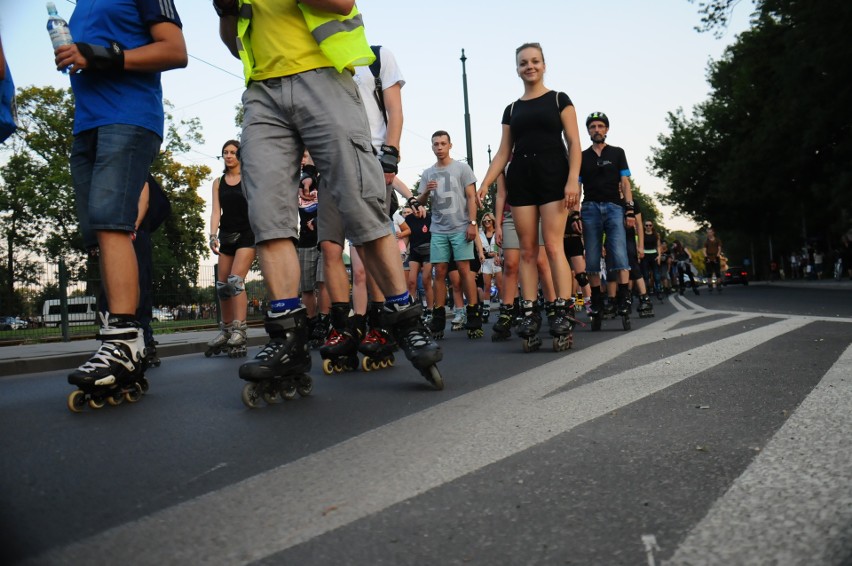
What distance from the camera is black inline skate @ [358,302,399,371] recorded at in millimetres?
5254

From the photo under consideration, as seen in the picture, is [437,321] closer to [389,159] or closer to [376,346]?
[376,346]

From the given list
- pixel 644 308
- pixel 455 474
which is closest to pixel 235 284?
pixel 455 474

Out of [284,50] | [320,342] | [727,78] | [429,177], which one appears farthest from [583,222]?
[727,78]

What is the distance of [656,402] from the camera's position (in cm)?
325

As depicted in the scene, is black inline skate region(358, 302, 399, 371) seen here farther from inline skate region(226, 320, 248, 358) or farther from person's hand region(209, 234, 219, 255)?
person's hand region(209, 234, 219, 255)

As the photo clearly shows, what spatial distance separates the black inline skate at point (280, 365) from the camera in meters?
3.58

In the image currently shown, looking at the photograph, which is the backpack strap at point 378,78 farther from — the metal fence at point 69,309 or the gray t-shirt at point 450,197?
the metal fence at point 69,309

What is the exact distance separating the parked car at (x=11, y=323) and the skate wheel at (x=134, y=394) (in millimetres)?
10357

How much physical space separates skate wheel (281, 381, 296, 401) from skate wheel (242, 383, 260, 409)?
5.5 inches

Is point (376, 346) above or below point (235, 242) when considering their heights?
below

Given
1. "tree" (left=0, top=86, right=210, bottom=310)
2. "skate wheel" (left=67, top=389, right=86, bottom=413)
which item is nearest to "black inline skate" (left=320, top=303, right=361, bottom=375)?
"skate wheel" (left=67, top=389, right=86, bottom=413)

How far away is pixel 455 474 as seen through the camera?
2.19m

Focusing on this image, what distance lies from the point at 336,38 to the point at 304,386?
1646 mm

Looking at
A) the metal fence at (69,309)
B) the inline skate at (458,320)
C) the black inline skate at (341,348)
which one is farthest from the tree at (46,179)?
the black inline skate at (341,348)
